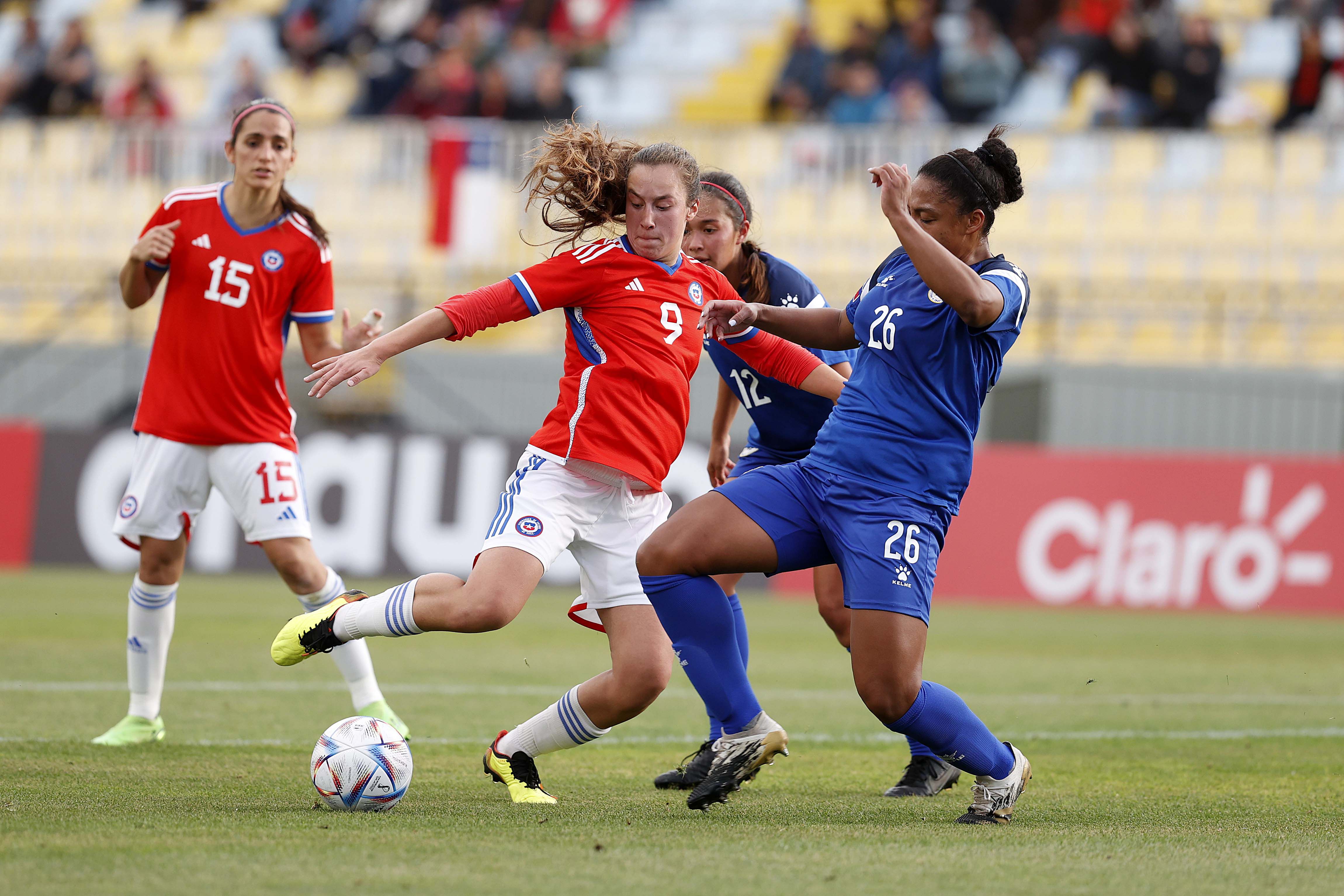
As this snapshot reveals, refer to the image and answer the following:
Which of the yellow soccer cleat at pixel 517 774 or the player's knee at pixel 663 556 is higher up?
the player's knee at pixel 663 556

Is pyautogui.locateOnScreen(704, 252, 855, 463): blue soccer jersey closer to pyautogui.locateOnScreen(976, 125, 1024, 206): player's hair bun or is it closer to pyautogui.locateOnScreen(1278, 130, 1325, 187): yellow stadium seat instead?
pyautogui.locateOnScreen(976, 125, 1024, 206): player's hair bun

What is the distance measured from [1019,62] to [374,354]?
14.9 metres

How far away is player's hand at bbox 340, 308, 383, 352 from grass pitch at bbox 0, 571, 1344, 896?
1590 mm

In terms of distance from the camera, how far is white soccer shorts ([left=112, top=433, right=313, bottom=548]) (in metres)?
6.32

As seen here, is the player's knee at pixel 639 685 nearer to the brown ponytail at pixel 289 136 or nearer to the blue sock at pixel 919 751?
the blue sock at pixel 919 751

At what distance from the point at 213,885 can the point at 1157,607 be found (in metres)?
11.7

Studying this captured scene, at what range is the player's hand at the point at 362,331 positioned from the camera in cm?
590

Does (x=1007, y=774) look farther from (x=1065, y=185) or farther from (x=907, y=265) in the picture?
(x=1065, y=185)

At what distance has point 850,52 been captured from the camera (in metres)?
18.6

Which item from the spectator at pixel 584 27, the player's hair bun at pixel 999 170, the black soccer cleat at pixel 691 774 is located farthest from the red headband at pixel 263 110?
the spectator at pixel 584 27

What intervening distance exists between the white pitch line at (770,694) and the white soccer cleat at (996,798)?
3.32 m

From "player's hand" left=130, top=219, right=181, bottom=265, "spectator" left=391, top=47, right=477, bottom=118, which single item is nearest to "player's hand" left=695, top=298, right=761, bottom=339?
"player's hand" left=130, top=219, right=181, bottom=265

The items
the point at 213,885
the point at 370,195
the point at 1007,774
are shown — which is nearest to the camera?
the point at 213,885

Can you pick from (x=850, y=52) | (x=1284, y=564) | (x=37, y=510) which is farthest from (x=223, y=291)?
(x=850, y=52)
